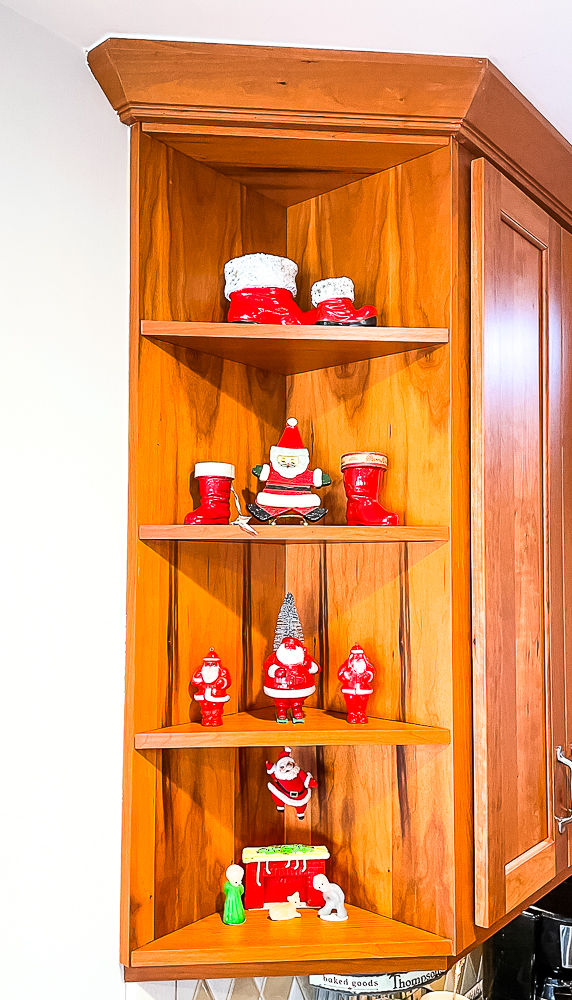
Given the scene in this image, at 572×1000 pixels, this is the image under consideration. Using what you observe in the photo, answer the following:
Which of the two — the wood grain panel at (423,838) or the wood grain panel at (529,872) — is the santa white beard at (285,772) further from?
the wood grain panel at (529,872)

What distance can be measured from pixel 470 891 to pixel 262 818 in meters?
0.36

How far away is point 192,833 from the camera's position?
123 centimetres

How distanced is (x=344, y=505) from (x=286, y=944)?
2.21 ft

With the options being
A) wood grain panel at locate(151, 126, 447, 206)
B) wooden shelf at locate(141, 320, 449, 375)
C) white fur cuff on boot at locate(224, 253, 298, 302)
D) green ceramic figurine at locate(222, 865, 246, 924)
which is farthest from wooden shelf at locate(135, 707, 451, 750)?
wood grain panel at locate(151, 126, 447, 206)

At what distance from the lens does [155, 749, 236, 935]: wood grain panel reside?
3.88 feet

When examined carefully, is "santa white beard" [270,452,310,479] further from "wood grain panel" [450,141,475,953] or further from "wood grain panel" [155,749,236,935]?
"wood grain panel" [155,749,236,935]

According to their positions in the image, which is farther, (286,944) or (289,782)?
(289,782)

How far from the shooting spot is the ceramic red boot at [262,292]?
1237 mm

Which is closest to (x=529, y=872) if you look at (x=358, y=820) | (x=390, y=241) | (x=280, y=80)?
(x=358, y=820)

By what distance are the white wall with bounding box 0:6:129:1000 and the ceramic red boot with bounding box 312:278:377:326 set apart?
1.00 feet

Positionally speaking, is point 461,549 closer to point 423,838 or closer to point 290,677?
point 290,677

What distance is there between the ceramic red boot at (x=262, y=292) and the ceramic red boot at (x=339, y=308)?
23 millimetres

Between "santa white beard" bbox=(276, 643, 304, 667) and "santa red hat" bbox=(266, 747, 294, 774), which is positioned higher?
"santa white beard" bbox=(276, 643, 304, 667)

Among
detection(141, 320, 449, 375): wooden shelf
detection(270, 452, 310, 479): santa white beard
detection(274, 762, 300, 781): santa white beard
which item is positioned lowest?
detection(274, 762, 300, 781): santa white beard
